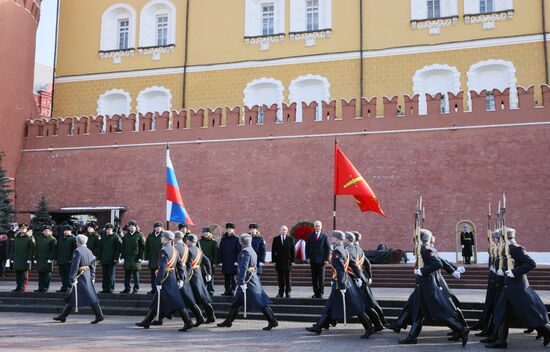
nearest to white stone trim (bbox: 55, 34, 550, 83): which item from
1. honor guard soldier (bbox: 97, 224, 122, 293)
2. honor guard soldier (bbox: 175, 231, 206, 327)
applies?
honor guard soldier (bbox: 97, 224, 122, 293)

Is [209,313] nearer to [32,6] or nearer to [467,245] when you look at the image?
[467,245]

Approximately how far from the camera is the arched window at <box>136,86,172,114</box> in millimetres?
25641

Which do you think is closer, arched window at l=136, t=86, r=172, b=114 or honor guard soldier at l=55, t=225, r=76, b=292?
honor guard soldier at l=55, t=225, r=76, b=292

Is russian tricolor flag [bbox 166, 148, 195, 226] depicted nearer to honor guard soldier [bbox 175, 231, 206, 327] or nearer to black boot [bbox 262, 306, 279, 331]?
honor guard soldier [bbox 175, 231, 206, 327]

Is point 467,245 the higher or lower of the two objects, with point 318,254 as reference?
higher

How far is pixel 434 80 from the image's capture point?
74.3ft

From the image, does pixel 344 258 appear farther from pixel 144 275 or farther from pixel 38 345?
pixel 144 275

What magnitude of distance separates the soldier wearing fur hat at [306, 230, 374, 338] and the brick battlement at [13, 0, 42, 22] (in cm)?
1849

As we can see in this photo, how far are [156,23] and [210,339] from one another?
2051 cm

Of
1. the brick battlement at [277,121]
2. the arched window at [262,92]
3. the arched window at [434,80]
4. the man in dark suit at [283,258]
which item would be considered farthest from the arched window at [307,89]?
the man in dark suit at [283,258]

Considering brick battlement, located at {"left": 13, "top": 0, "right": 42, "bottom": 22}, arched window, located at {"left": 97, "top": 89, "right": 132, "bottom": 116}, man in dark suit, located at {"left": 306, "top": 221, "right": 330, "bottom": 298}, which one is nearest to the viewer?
man in dark suit, located at {"left": 306, "top": 221, "right": 330, "bottom": 298}

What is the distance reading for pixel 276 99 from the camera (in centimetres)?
2425

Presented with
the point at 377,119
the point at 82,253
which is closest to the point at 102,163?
the point at 377,119

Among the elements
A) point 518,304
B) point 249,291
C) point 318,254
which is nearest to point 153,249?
point 318,254
